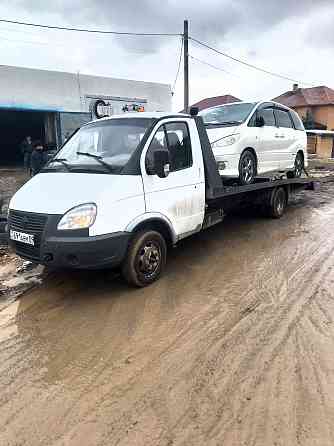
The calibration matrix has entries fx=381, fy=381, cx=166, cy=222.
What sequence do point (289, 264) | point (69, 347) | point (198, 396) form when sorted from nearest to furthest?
1. point (198, 396)
2. point (69, 347)
3. point (289, 264)

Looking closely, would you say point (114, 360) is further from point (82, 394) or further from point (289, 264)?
point (289, 264)

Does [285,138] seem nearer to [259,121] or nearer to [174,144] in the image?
[259,121]

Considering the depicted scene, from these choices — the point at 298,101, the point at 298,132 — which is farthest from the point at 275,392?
the point at 298,101

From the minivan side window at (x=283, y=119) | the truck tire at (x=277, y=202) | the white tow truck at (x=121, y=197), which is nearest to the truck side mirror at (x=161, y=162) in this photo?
the white tow truck at (x=121, y=197)

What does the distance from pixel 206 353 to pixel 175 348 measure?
0.92ft

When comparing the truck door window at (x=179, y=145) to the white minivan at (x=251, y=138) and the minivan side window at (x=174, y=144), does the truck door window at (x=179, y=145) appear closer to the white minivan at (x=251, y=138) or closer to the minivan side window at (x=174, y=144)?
the minivan side window at (x=174, y=144)

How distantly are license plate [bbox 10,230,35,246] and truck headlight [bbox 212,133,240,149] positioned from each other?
3.56m

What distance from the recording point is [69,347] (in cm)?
346

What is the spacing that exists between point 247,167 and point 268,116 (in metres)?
1.41

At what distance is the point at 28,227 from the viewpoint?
4.23 meters

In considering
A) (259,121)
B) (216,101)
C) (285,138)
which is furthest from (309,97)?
(259,121)

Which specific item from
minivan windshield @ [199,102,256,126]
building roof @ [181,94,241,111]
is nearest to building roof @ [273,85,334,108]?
building roof @ [181,94,241,111]

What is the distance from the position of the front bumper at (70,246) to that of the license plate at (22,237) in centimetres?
5

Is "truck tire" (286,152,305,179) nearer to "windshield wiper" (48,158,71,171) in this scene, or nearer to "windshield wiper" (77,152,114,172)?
"windshield wiper" (77,152,114,172)
